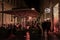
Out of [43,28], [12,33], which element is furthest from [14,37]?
[43,28]

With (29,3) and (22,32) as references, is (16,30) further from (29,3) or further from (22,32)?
(29,3)

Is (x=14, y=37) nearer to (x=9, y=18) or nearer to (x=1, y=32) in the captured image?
(x=1, y=32)

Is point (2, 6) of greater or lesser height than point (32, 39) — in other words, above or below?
above

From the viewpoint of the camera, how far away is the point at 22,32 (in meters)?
10.6

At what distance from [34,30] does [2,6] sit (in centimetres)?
1037

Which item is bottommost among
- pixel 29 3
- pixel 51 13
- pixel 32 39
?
pixel 32 39

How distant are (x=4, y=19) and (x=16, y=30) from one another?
1011 centimetres

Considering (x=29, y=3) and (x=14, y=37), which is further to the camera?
(x=29, y=3)

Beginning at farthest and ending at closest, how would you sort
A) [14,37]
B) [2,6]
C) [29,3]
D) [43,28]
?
[29,3]
[2,6]
[14,37]
[43,28]

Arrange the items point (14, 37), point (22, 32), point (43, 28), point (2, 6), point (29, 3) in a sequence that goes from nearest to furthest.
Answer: point (43, 28) → point (14, 37) → point (22, 32) → point (2, 6) → point (29, 3)

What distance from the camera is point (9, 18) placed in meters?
22.4

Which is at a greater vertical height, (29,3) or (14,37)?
(29,3)

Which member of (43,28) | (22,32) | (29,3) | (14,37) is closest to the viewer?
(43,28)

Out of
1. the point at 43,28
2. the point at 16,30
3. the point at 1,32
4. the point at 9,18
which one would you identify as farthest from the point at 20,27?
→ the point at 9,18
